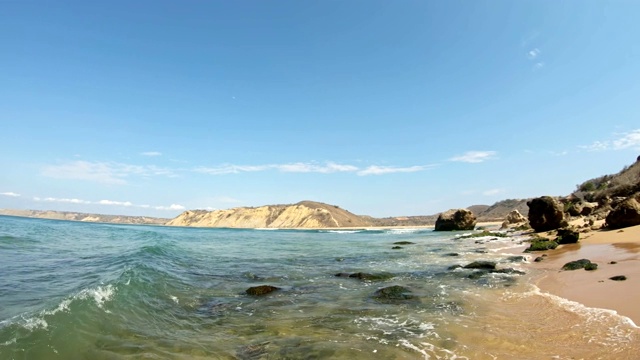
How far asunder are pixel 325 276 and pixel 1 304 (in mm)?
11663

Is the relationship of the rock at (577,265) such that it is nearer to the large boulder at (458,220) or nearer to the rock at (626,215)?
the rock at (626,215)

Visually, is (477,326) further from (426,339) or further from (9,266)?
(9,266)

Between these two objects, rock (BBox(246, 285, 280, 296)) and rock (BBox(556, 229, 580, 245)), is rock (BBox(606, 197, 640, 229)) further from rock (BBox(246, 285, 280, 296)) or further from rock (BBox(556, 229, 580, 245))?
rock (BBox(246, 285, 280, 296))

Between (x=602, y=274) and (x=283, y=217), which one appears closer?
(x=602, y=274)

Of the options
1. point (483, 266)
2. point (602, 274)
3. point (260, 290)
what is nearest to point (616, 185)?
point (483, 266)

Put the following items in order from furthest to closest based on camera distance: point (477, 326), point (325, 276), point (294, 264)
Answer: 1. point (294, 264)
2. point (325, 276)
3. point (477, 326)

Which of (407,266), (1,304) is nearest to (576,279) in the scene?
(407,266)

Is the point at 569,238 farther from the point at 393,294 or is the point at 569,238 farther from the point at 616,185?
Answer: the point at 616,185

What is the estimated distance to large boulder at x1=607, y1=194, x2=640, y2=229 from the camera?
2250cm

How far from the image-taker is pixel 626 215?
897 inches

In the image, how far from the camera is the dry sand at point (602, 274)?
8961 millimetres

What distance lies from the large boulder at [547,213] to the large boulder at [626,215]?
27.2ft

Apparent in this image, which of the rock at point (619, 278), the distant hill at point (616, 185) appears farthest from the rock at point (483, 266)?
the distant hill at point (616, 185)

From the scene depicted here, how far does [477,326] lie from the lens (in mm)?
8180
